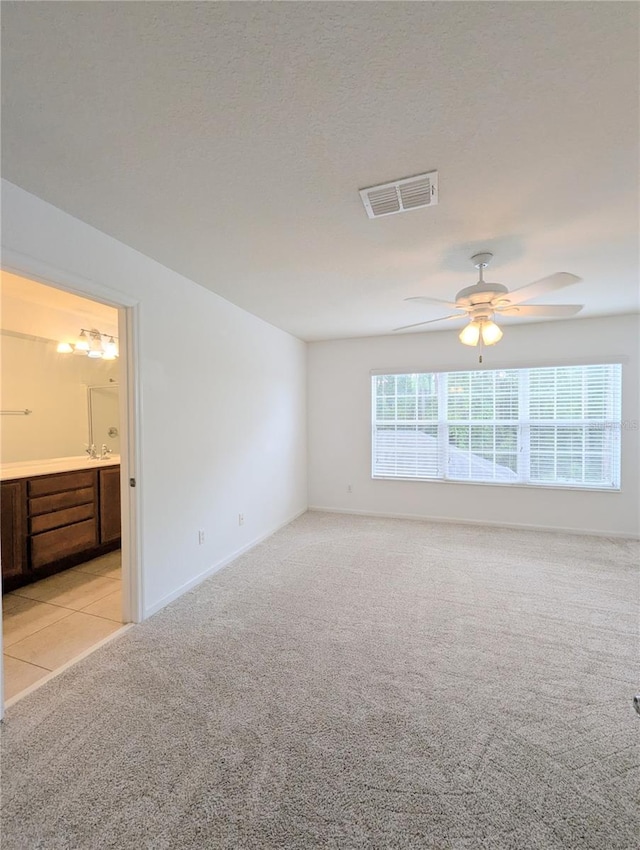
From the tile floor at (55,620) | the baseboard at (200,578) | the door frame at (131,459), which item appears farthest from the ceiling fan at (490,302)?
the tile floor at (55,620)

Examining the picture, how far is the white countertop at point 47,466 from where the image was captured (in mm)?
3107

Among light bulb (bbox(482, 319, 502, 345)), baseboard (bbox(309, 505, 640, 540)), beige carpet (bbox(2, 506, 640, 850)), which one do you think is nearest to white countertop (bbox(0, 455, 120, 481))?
beige carpet (bbox(2, 506, 640, 850))

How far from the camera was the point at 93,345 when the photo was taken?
164 inches

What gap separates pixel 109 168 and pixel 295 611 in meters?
2.78

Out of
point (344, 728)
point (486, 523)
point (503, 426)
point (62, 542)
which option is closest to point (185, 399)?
point (62, 542)

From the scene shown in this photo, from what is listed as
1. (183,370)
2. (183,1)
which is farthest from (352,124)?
(183,370)

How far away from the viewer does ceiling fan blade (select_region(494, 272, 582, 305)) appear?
7.08ft

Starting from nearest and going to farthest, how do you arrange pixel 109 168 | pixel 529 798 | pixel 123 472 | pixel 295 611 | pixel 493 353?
pixel 529 798
pixel 109 168
pixel 123 472
pixel 295 611
pixel 493 353

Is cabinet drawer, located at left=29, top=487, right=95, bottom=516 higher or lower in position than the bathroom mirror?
lower

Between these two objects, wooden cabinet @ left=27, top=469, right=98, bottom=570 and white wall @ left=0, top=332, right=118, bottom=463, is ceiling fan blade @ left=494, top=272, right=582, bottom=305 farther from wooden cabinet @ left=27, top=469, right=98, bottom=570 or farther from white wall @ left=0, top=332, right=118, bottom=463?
white wall @ left=0, top=332, right=118, bottom=463

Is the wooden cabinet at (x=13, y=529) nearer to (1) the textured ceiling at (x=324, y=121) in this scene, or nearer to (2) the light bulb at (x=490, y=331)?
(1) the textured ceiling at (x=324, y=121)

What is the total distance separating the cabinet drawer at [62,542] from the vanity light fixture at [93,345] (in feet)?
6.18

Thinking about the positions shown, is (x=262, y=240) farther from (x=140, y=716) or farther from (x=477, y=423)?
(x=477, y=423)

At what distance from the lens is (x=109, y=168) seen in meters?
1.65
